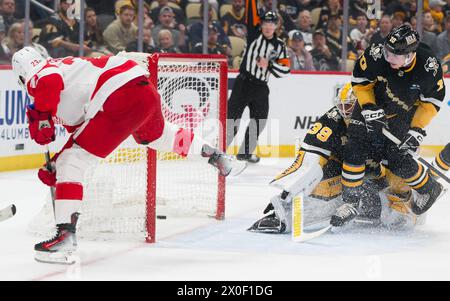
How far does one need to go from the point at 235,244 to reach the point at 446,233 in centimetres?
117

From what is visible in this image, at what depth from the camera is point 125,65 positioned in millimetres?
3986

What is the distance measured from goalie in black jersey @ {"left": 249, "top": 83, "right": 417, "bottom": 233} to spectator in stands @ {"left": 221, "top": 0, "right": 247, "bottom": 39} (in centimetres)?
371

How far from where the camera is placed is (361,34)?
8766mm

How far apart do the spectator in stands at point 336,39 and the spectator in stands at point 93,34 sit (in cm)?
218

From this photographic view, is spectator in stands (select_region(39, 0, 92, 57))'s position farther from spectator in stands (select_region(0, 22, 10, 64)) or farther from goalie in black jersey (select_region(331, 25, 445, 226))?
goalie in black jersey (select_region(331, 25, 445, 226))

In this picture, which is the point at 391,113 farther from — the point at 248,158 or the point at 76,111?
the point at 248,158

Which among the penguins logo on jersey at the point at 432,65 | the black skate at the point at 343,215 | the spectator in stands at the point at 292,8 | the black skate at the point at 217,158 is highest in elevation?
the spectator in stands at the point at 292,8

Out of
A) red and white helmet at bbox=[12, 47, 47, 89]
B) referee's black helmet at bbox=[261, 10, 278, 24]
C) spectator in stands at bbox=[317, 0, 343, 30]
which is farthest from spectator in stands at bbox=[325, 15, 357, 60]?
red and white helmet at bbox=[12, 47, 47, 89]

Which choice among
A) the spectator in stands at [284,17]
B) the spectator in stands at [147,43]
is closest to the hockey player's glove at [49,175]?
the spectator in stands at [147,43]

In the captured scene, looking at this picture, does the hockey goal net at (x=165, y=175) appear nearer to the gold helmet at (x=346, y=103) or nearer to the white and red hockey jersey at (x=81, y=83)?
the white and red hockey jersey at (x=81, y=83)

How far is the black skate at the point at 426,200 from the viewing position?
4.77 m

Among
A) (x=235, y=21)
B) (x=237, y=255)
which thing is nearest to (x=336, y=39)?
(x=235, y=21)

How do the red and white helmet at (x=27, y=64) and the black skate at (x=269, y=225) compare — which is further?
the black skate at (x=269, y=225)
